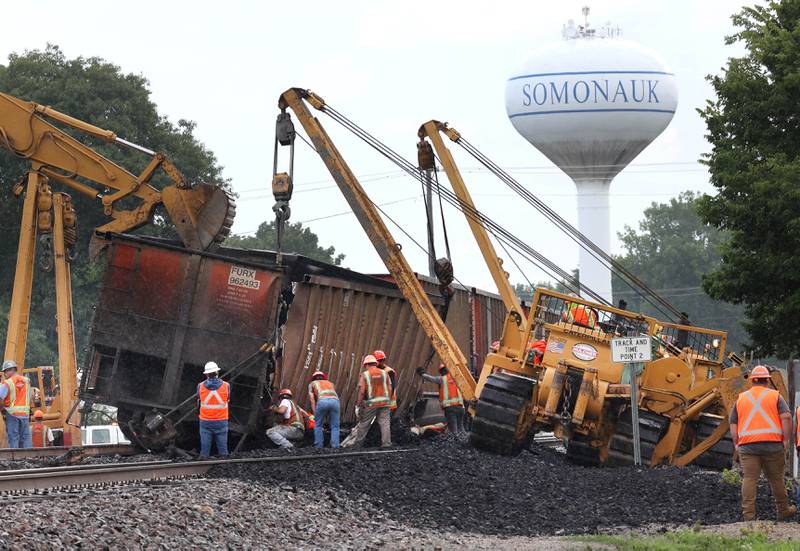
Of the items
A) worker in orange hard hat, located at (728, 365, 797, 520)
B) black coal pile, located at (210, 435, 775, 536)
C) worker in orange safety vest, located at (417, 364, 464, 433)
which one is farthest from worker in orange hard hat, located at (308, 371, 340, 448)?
worker in orange hard hat, located at (728, 365, 797, 520)

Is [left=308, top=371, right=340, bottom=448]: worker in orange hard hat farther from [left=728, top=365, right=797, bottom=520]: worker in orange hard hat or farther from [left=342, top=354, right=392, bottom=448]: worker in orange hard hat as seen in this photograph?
[left=728, top=365, right=797, bottom=520]: worker in orange hard hat

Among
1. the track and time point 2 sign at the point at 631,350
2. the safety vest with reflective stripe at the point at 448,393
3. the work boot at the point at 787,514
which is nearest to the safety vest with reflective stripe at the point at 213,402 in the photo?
the track and time point 2 sign at the point at 631,350

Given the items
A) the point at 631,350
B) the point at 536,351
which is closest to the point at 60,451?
the point at 536,351

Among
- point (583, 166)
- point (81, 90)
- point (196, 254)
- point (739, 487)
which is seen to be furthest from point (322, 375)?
point (583, 166)

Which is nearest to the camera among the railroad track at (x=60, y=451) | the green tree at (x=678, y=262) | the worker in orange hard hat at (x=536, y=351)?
the railroad track at (x=60, y=451)

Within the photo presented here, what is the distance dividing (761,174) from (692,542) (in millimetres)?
11337

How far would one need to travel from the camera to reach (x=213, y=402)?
18.5 m

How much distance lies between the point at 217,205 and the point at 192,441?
3.46 metres

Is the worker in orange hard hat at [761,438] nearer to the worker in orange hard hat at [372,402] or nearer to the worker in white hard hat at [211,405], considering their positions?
the worker in white hard hat at [211,405]

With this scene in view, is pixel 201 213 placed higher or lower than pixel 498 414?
higher

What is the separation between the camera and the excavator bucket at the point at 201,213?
21188mm

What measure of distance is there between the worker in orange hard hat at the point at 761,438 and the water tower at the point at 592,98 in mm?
57013

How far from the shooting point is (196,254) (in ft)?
65.7

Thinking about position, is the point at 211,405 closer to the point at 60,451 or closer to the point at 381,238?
the point at 60,451
